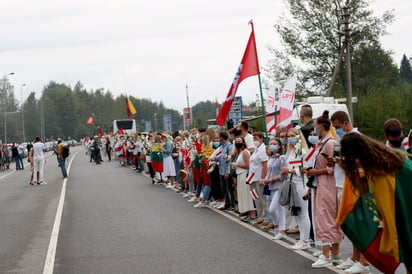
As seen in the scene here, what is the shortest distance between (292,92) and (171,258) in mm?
6658

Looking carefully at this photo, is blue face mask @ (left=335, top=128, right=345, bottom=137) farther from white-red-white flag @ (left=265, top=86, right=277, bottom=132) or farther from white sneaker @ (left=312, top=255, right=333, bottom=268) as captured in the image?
white-red-white flag @ (left=265, top=86, right=277, bottom=132)

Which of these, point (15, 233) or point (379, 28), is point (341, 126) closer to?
point (15, 233)

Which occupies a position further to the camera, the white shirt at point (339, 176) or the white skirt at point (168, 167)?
the white skirt at point (168, 167)

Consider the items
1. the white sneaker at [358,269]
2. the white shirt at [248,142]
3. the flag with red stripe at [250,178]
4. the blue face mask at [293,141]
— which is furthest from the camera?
the white shirt at [248,142]

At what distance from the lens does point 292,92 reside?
15.5m

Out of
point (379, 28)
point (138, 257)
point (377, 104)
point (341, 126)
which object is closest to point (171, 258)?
point (138, 257)

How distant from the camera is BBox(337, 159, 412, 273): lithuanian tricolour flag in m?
5.66

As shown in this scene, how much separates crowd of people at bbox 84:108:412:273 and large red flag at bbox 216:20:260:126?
480 mm

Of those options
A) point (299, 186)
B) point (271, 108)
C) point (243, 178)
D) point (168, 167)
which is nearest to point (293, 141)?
point (299, 186)

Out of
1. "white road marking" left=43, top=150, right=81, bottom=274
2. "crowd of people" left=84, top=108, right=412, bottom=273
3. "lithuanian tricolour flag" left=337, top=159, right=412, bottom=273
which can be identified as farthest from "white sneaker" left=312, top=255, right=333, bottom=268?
"white road marking" left=43, top=150, right=81, bottom=274

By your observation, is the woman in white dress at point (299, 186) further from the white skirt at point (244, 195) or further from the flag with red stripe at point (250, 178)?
the white skirt at point (244, 195)

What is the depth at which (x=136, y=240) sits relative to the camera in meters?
11.6

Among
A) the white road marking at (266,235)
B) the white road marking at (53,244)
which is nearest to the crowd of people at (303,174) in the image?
the white road marking at (266,235)

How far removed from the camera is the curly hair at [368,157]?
5625 millimetres
